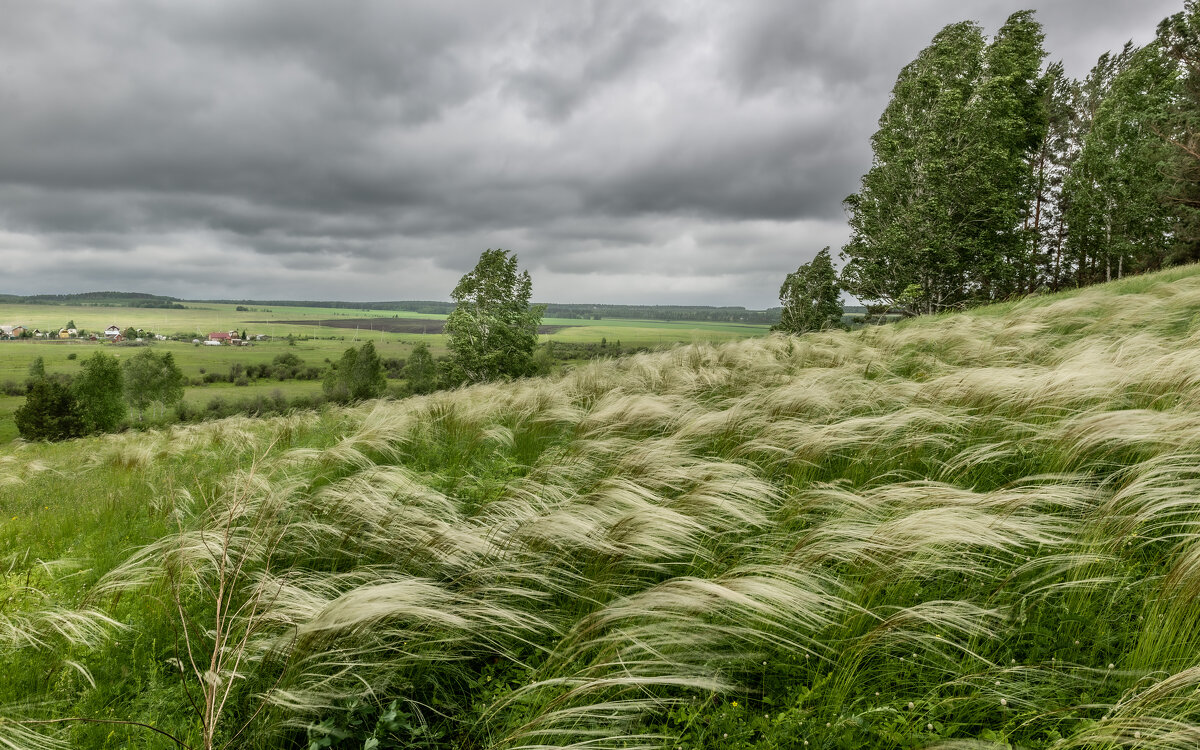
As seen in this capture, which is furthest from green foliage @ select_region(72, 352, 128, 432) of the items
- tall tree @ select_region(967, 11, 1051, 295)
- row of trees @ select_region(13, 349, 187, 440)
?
tall tree @ select_region(967, 11, 1051, 295)

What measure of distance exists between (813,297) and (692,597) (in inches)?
1416

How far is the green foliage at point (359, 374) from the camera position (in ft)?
248

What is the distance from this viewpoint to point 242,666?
1.99 m

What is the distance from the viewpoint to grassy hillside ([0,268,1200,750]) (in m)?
1.55

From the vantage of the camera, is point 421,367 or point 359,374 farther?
point 421,367

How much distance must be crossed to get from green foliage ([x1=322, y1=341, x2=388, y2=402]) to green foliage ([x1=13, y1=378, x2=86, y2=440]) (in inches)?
1022

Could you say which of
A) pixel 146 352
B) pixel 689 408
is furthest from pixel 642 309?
pixel 689 408

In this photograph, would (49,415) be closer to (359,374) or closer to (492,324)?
(359,374)

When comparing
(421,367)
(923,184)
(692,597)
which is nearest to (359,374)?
(421,367)

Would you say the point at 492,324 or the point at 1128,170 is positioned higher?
the point at 1128,170

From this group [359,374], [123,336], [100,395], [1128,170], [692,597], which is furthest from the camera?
[123,336]

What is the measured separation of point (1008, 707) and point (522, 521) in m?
2.02

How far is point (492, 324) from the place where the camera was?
41281 mm

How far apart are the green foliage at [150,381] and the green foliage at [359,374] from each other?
20186mm
